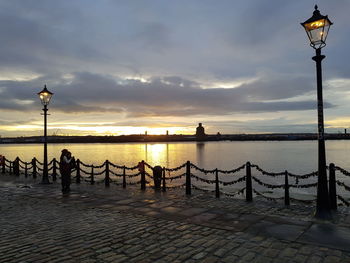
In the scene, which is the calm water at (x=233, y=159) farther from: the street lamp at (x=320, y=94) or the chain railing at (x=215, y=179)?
the street lamp at (x=320, y=94)

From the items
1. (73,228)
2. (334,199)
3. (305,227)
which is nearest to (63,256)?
(73,228)

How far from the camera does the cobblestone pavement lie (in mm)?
5043

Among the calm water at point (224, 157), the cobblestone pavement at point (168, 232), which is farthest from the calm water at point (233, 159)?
the cobblestone pavement at point (168, 232)

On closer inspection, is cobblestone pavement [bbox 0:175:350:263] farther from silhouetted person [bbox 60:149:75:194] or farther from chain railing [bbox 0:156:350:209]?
silhouetted person [bbox 60:149:75:194]

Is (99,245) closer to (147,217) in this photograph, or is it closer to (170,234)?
(170,234)

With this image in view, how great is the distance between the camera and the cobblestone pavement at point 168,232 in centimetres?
504

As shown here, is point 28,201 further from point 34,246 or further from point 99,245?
point 99,245

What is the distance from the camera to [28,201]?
10.2 m

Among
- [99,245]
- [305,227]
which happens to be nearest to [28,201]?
[99,245]

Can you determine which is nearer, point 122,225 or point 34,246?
point 34,246

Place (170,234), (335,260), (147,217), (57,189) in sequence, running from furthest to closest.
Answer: (57,189), (147,217), (170,234), (335,260)

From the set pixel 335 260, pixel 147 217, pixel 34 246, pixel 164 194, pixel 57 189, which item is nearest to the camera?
→ pixel 335 260

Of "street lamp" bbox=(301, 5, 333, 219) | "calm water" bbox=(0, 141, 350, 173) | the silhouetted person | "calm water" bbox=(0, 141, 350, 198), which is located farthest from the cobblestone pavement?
"calm water" bbox=(0, 141, 350, 173)

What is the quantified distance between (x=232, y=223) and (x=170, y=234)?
5.60ft
